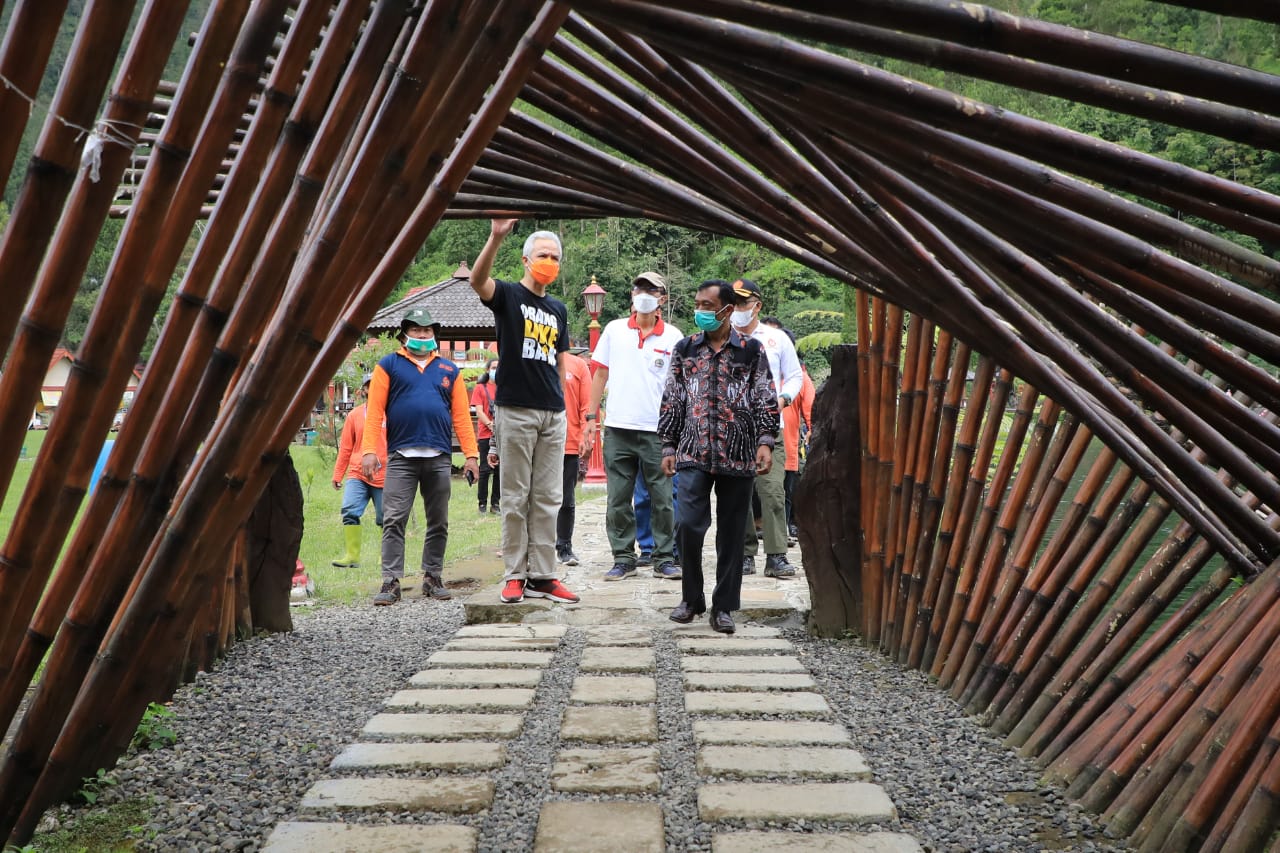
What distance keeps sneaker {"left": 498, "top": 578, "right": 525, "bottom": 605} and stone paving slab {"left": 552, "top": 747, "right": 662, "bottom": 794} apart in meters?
2.06

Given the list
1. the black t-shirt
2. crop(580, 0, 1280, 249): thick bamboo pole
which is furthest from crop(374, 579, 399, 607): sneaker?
crop(580, 0, 1280, 249): thick bamboo pole

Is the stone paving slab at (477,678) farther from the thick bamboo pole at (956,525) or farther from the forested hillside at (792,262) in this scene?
the forested hillside at (792,262)

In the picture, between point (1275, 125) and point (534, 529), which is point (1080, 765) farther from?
point (534, 529)

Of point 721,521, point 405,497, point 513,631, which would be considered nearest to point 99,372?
point 513,631

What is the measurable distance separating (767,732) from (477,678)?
122cm

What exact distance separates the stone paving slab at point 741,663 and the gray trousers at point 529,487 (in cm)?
118

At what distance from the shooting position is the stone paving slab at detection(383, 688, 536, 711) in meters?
3.67

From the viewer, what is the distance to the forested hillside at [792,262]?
56.6 ft

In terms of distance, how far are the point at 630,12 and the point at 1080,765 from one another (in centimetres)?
239

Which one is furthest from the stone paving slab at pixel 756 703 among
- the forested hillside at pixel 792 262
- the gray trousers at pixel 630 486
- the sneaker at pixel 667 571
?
the forested hillside at pixel 792 262

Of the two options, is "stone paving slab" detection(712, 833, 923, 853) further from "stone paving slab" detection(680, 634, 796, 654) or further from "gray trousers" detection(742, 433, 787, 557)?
"gray trousers" detection(742, 433, 787, 557)

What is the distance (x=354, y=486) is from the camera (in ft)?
23.4

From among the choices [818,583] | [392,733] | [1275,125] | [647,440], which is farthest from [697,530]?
[1275,125]

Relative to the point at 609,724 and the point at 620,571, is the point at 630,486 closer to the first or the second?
the point at 620,571
